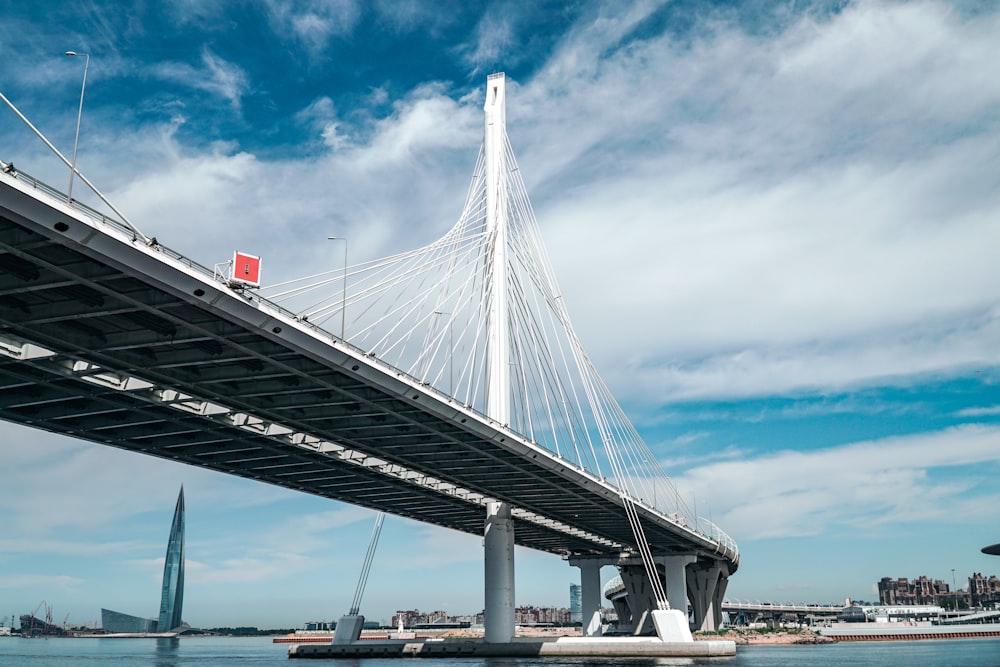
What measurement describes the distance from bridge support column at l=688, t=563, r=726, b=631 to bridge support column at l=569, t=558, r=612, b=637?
20.9 m

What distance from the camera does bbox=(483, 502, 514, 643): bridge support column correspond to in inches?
2771

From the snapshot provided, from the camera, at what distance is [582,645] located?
74312mm

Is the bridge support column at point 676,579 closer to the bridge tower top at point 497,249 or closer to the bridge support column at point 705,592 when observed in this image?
the bridge support column at point 705,592

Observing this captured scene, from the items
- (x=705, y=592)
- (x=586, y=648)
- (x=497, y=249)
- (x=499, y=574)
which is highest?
(x=497, y=249)

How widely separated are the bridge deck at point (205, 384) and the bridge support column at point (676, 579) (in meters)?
42.5

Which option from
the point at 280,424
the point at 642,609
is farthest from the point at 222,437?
the point at 642,609

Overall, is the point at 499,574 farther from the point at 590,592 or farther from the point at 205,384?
the point at 590,592

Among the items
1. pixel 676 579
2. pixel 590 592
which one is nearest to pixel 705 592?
pixel 590 592

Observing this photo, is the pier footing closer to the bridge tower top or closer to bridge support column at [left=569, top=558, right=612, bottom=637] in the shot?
the bridge tower top

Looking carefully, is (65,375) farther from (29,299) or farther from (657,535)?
(657,535)

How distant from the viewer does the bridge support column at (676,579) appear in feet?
344

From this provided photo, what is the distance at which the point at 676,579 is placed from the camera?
109 metres

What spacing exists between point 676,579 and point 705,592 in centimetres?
2571

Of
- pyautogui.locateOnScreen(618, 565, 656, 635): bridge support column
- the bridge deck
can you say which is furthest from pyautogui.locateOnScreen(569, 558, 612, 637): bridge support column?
the bridge deck
